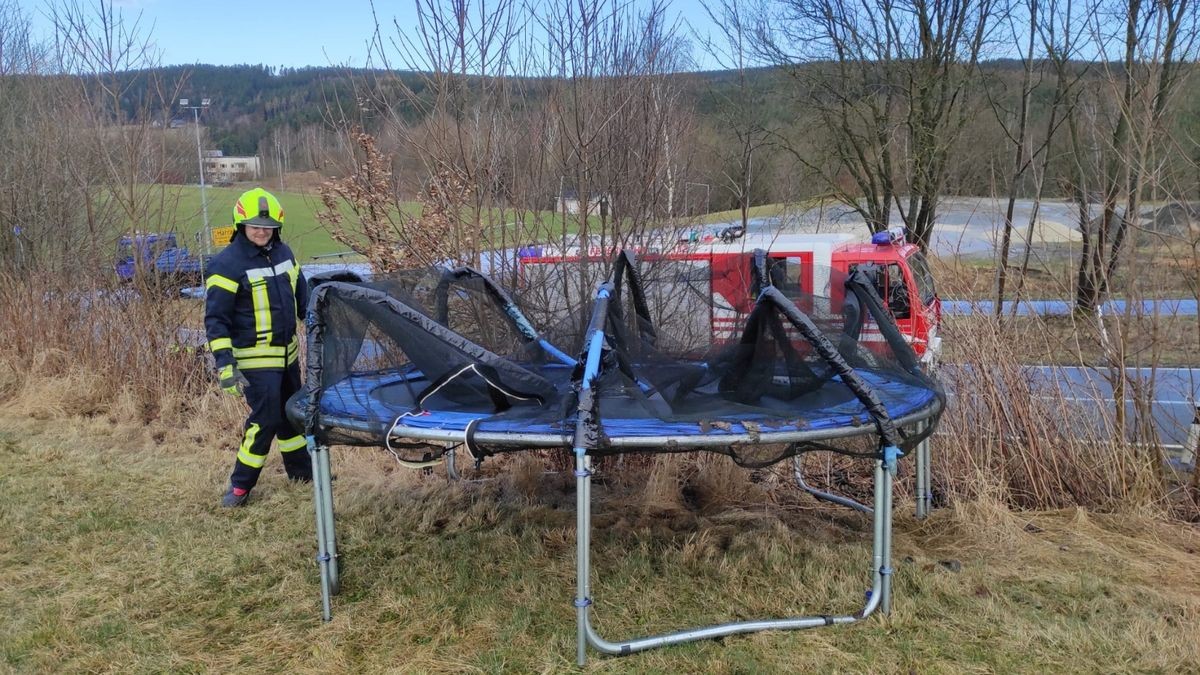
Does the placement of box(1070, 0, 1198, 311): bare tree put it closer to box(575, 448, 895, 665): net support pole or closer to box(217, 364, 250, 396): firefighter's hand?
box(575, 448, 895, 665): net support pole

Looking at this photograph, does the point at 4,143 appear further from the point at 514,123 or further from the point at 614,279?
the point at 614,279

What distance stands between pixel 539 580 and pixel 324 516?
3.59ft

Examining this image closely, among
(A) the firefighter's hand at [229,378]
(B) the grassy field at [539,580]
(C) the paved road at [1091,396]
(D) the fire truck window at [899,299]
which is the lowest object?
(B) the grassy field at [539,580]

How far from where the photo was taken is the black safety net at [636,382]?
3.28 metres

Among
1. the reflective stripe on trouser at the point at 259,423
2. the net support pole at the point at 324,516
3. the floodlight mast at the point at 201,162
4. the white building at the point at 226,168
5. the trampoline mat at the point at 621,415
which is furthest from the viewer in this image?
the white building at the point at 226,168

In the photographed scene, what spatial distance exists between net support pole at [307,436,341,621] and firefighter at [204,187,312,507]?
1640 millimetres

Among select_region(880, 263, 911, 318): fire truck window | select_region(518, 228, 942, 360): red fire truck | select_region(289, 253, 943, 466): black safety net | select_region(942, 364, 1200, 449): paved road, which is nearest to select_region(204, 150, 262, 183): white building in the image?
select_region(518, 228, 942, 360): red fire truck

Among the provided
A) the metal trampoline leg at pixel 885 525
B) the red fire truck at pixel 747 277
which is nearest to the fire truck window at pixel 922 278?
the red fire truck at pixel 747 277

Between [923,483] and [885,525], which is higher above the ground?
[885,525]

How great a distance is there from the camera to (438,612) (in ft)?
12.5

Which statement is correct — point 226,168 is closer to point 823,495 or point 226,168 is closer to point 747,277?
point 747,277

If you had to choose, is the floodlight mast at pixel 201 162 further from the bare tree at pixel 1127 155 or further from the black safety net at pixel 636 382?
the bare tree at pixel 1127 155

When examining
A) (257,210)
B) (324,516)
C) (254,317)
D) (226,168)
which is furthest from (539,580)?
(226,168)

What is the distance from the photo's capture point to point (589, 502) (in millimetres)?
3348
